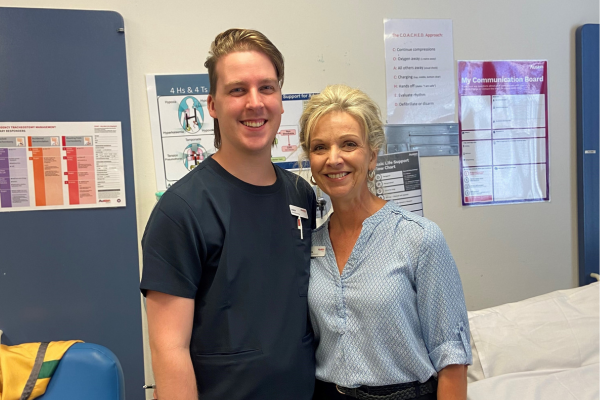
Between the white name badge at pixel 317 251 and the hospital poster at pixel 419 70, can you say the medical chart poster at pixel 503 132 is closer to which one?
the hospital poster at pixel 419 70

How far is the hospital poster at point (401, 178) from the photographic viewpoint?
2.00m

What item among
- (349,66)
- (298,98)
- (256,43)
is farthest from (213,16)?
(256,43)

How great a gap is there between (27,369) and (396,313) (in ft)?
3.38

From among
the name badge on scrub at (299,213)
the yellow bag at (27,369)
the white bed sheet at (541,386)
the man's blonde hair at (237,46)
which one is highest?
the man's blonde hair at (237,46)

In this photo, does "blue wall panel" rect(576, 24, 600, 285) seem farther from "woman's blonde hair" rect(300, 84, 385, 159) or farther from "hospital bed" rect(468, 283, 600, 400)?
"woman's blonde hair" rect(300, 84, 385, 159)

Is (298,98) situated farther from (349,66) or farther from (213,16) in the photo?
(213,16)

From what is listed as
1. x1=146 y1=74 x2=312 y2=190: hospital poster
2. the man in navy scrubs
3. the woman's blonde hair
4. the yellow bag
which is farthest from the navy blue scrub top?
x1=146 y1=74 x2=312 y2=190: hospital poster

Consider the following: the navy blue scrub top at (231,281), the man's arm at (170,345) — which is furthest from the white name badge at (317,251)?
the man's arm at (170,345)

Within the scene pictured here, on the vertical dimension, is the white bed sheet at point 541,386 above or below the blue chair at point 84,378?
below

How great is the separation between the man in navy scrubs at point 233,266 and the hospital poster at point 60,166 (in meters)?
0.80

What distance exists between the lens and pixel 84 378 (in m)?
1.18

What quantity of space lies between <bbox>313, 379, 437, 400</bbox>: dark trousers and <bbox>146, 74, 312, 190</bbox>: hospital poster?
0.97m

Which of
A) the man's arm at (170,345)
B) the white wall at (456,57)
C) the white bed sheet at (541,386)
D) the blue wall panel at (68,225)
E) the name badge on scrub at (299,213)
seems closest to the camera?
the man's arm at (170,345)

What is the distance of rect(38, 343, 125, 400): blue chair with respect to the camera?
118 centimetres
